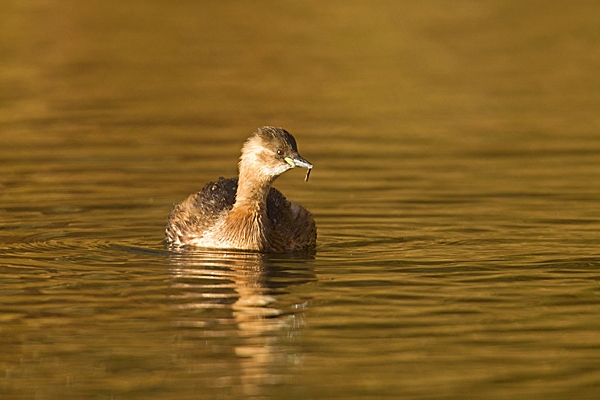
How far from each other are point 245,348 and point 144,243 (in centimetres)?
401

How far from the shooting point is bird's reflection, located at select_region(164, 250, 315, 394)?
8.70m

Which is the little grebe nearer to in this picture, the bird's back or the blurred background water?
the bird's back

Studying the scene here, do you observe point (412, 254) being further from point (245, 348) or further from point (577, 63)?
point (577, 63)

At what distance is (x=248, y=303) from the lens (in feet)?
33.3

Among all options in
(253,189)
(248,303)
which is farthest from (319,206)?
(248,303)

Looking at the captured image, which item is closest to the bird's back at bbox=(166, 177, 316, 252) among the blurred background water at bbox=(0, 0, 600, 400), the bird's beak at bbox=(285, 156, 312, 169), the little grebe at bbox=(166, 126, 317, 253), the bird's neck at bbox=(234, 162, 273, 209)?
the little grebe at bbox=(166, 126, 317, 253)

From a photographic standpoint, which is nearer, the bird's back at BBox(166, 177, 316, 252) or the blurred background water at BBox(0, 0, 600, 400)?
the blurred background water at BBox(0, 0, 600, 400)

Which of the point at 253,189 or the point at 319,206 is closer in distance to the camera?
the point at 253,189

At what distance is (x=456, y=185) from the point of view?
15023mm

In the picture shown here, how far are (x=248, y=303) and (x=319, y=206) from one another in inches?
171

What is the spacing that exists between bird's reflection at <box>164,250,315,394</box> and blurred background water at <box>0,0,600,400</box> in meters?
0.03

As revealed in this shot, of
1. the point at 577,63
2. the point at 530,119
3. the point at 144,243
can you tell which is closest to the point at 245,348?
the point at 144,243

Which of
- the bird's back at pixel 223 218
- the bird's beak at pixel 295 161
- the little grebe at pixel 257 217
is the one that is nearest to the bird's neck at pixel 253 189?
the little grebe at pixel 257 217

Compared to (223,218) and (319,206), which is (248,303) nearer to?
Answer: (223,218)
